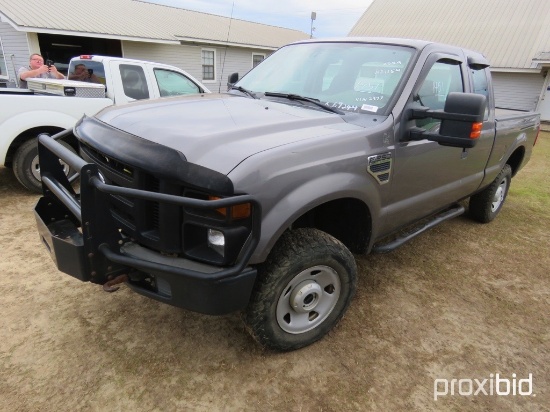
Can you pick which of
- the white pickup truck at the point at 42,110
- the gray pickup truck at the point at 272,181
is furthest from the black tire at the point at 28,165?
the gray pickup truck at the point at 272,181

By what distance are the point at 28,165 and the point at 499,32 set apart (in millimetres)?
22010

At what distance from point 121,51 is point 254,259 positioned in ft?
52.4

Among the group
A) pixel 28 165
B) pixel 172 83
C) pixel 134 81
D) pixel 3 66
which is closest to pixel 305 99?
pixel 28 165

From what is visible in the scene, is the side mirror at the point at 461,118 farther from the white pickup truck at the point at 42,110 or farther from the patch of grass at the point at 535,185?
the patch of grass at the point at 535,185

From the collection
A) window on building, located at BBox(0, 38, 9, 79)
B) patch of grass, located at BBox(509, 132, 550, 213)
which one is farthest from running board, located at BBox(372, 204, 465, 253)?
window on building, located at BBox(0, 38, 9, 79)

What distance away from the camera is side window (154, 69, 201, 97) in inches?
261

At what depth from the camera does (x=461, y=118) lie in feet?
7.63

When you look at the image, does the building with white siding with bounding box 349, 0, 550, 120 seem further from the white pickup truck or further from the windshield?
the windshield

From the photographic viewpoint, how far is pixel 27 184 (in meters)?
4.98

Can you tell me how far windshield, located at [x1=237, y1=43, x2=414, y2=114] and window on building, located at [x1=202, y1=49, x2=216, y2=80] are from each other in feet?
50.4

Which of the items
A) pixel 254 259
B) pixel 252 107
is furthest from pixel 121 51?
pixel 254 259

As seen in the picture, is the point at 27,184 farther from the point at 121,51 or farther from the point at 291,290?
the point at 121,51

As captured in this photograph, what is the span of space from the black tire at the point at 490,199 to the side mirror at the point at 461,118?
2654mm

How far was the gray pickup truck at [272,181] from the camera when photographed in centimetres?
196
